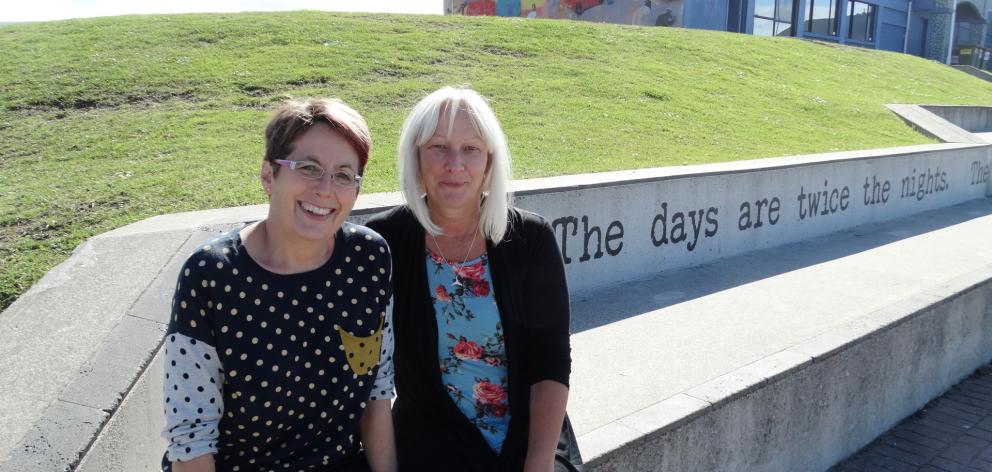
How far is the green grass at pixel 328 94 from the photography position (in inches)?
241

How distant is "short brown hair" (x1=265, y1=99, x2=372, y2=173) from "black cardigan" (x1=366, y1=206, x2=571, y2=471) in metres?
0.57

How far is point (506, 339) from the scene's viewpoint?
2.62m

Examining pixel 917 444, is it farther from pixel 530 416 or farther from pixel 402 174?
Result: pixel 402 174

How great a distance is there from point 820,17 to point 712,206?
35.4 metres

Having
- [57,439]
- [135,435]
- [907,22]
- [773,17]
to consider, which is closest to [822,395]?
[135,435]

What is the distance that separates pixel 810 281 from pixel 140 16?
13.3 metres

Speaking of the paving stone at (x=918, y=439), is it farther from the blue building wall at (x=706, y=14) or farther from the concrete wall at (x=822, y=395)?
the blue building wall at (x=706, y=14)

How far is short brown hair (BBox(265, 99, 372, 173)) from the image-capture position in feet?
7.31

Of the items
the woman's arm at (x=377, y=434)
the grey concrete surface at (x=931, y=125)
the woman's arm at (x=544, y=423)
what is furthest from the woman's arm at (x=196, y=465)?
the grey concrete surface at (x=931, y=125)

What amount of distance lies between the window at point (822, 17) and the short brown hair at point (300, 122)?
3944 cm

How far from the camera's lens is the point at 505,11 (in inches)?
1476

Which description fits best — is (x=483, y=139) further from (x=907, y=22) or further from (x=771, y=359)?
(x=907, y=22)

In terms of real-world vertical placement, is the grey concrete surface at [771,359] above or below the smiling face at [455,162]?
below

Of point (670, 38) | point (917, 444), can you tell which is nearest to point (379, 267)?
point (917, 444)
